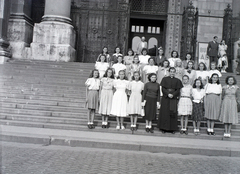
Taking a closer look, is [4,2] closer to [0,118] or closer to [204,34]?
[0,118]

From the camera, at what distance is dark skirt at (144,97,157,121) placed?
8.77 meters

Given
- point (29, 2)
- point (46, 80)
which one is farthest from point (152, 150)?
point (29, 2)

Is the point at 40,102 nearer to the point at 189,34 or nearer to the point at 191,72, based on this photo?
the point at 191,72

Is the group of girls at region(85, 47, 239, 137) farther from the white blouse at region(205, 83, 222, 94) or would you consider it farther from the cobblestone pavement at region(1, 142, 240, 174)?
the cobblestone pavement at region(1, 142, 240, 174)

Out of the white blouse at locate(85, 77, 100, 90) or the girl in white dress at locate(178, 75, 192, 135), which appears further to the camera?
the white blouse at locate(85, 77, 100, 90)

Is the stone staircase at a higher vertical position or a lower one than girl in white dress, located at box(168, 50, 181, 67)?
lower

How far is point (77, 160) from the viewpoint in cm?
586

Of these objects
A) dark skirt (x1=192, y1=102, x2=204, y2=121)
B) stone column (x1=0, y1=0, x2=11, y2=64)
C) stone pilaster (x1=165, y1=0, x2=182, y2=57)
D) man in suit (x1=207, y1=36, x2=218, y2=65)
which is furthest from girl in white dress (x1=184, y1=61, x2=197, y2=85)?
stone pilaster (x1=165, y1=0, x2=182, y2=57)

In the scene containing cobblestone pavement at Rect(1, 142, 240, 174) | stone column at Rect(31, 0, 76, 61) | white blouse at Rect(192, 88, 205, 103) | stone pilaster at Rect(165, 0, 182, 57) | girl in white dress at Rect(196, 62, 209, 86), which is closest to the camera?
cobblestone pavement at Rect(1, 142, 240, 174)

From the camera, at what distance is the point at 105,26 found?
19625mm

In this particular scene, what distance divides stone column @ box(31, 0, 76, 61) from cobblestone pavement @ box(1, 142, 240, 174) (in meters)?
9.08

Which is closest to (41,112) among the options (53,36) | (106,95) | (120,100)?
(106,95)

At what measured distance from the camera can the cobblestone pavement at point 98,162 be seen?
5.21 metres

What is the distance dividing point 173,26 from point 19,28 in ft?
34.4
